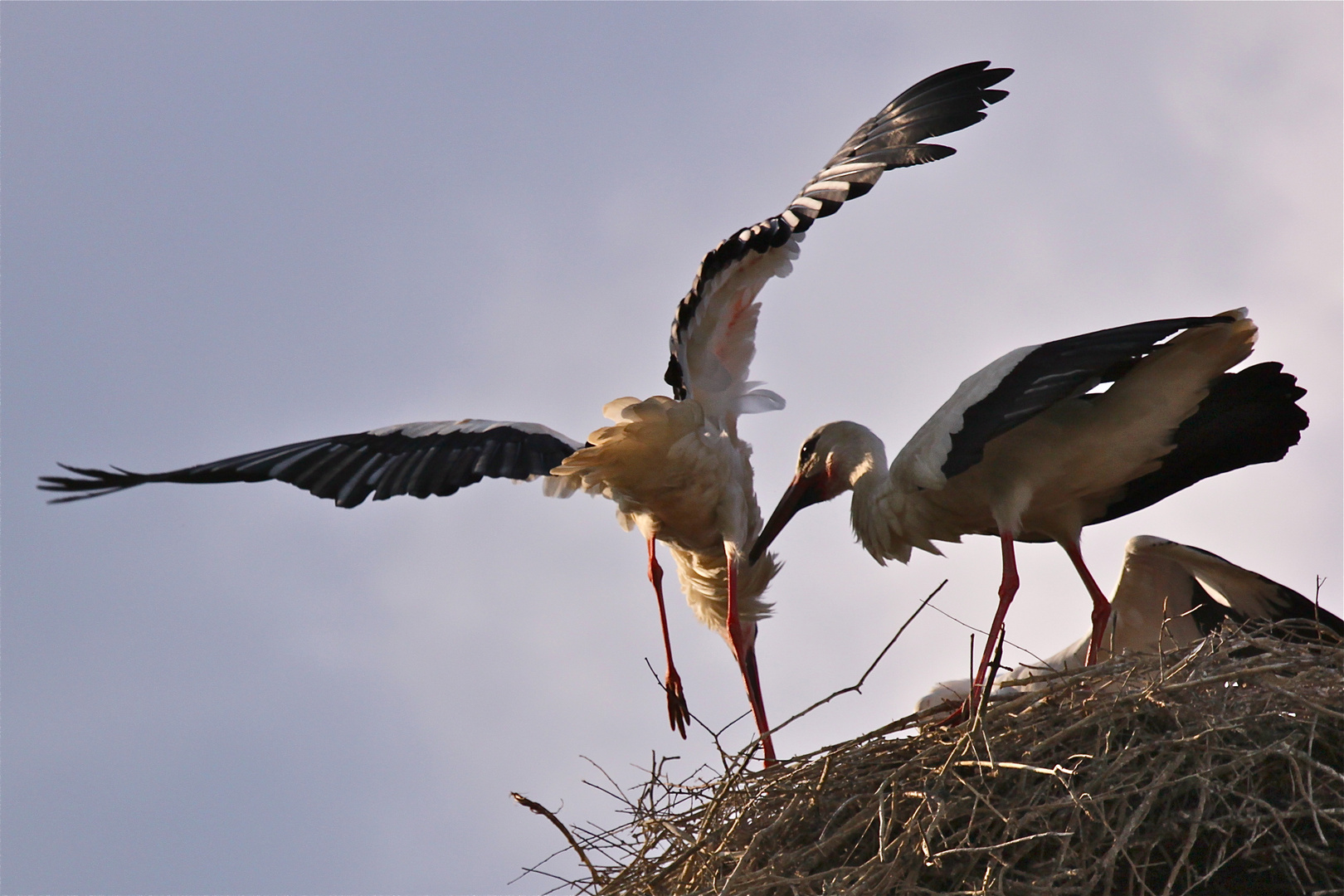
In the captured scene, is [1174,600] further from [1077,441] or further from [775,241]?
[775,241]

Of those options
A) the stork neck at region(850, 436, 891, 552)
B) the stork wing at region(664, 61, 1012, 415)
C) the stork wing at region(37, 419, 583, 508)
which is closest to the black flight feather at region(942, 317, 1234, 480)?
the stork neck at region(850, 436, 891, 552)

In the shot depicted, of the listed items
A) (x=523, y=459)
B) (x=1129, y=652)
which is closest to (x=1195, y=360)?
(x=1129, y=652)

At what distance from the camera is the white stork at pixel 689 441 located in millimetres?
4637

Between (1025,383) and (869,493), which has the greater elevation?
(869,493)

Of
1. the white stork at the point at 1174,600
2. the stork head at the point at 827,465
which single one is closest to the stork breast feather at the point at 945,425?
the stork head at the point at 827,465

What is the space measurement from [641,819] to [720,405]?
184 cm

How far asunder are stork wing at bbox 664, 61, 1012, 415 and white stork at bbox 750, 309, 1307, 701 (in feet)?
2.20

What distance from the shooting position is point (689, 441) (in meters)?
5.01

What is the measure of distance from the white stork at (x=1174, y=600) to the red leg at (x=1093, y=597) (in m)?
0.05

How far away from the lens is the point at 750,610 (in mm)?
5988

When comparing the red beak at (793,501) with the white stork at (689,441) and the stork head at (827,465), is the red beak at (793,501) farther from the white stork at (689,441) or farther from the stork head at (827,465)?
the white stork at (689,441)

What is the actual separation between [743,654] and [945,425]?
1962 mm

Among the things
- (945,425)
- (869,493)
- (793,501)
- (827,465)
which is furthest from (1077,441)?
(793,501)

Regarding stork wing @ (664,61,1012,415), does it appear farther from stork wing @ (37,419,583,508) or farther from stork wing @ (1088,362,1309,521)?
stork wing @ (1088,362,1309,521)
